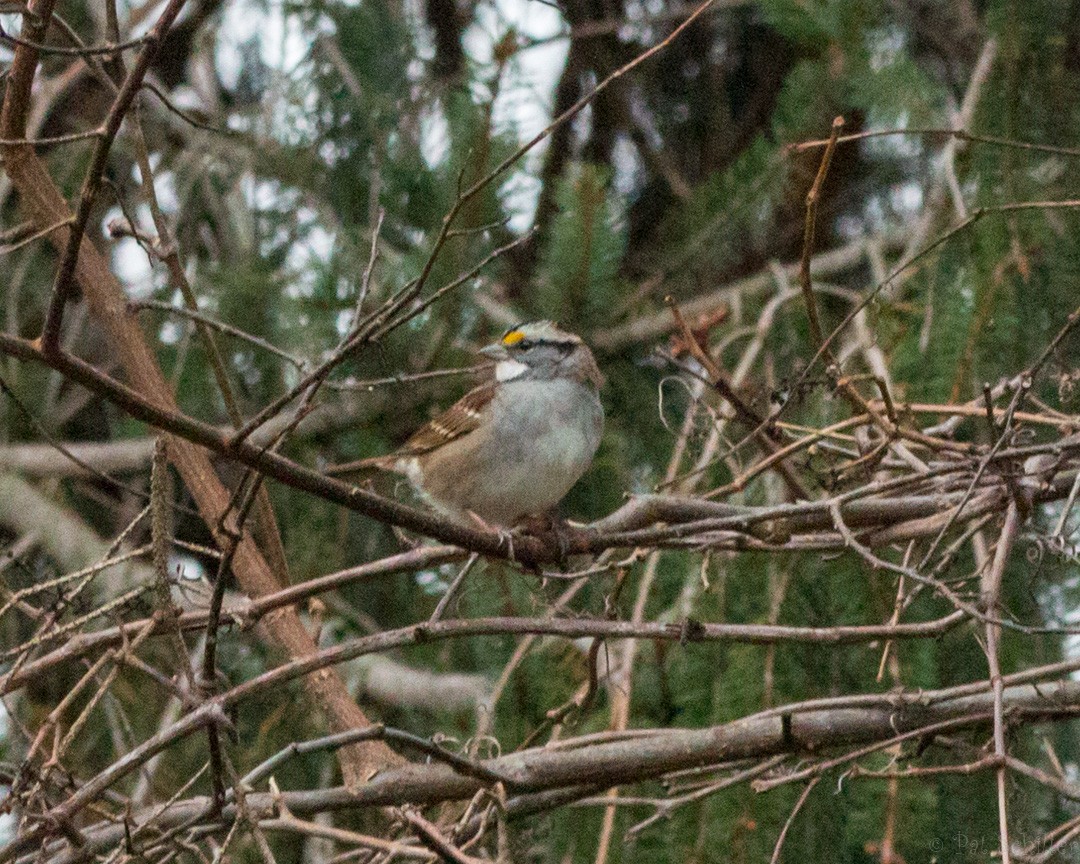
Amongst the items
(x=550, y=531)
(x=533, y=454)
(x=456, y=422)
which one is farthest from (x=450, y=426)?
(x=550, y=531)

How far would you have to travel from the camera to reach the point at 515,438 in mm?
3191

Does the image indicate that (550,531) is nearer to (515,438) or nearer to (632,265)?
(515,438)

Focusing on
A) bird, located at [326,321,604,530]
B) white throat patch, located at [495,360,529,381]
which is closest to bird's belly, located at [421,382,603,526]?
bird, located at [326,321,604,530]

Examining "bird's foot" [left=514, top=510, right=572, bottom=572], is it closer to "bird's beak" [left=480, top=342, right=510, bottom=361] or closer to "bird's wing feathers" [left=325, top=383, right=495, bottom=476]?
"bird's wing feathers" [left=325, top=383, right=495, bottom=476]

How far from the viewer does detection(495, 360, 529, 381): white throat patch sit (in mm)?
3391

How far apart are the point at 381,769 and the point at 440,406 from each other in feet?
5.17

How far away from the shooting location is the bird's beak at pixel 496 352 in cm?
338

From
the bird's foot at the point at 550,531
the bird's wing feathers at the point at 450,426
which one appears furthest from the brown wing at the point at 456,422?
the bird's foot at the point at 550,531

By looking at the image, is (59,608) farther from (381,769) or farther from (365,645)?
(381,769)

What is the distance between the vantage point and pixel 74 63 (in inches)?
168

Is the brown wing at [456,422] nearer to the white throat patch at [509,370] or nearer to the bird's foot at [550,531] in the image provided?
the white throat patch at [509,370]

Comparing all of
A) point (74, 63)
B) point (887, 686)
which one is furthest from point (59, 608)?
point (74, 63)

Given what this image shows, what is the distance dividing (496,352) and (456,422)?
180 millimetres

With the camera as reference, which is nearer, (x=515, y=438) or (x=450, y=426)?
(x=515, y=438)
